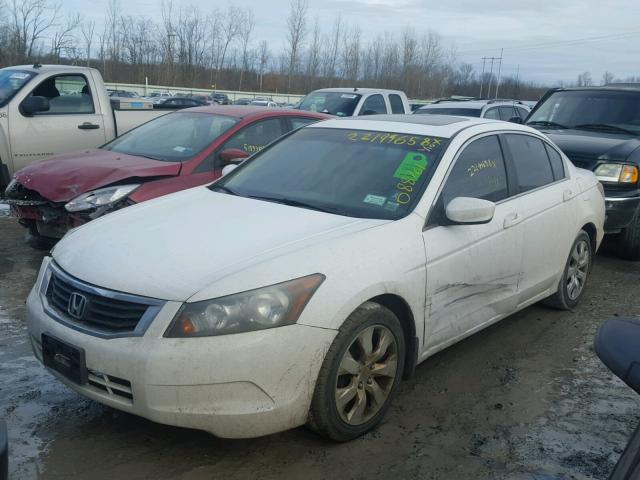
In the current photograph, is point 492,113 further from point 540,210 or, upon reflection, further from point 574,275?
point 540,210

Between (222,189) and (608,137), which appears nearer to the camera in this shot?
(222,189)

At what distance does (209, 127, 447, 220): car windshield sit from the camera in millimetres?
3797

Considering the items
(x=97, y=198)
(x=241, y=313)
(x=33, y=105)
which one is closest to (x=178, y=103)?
(x=33, y=105)

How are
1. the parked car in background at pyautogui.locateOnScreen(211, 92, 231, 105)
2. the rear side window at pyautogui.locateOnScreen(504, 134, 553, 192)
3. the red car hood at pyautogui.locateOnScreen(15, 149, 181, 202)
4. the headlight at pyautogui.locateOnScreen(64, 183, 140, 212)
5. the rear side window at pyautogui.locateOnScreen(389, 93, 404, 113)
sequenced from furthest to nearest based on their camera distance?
the parked car in background at pyautogui.locateOnScreen(211, 92, 231, 105) < the rear side window at pyautogui.locateOnScreen(389, 93, 404, 113) < the red car hood at pyautogui.locateOnScreen(15, 149, 181, 202) < the headlight at pyautogui.locateOnScreen(64, 183, 140, 212) < the rear side window at pyautogui.locateOnScreen(504, 134, 553, 192)

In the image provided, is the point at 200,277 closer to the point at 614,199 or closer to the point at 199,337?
the point at 199,337

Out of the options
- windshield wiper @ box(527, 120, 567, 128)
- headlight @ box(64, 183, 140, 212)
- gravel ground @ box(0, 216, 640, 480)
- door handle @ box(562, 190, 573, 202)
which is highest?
windshield wiper @ box(527, 120, 567, 128)

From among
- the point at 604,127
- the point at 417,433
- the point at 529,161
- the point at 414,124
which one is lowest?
the point at 417,433

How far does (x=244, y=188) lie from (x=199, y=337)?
5.51 ft

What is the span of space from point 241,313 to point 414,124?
2.20 meters

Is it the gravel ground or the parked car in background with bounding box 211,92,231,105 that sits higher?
the parked car in background with bounding box 211,92,231,105

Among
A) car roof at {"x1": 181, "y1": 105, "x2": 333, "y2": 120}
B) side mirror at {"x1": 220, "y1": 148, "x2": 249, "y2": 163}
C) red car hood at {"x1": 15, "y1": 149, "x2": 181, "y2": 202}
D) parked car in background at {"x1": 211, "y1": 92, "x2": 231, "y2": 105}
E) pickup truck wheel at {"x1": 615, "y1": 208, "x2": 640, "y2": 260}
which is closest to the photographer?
red car hood at {"x1": 15, "y1": 149, "x2": 181, "y2": 202}

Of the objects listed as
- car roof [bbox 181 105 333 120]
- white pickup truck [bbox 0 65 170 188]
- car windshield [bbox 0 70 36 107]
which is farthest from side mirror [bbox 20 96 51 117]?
car roof [bbox 181 105 333 120]

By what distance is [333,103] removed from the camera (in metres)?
12.2

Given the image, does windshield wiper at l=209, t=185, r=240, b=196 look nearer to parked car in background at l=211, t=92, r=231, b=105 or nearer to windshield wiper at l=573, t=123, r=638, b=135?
windshield wiper at l=573, t=123, r=638, b=135
